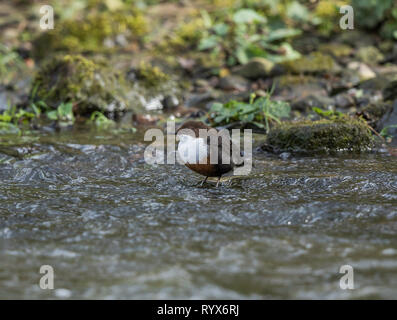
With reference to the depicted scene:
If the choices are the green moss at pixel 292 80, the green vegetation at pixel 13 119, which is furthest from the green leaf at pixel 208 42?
the green vegetation at pixel 13 119

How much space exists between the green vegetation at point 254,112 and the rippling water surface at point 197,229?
1.27 metres

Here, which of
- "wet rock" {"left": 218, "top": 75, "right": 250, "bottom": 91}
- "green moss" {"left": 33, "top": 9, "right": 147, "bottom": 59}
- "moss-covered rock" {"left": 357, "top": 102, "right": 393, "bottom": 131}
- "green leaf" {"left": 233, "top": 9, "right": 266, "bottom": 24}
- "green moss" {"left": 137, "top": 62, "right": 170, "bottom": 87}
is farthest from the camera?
"green moss" {"left": 33, "top": 9, "right": 147, "bottom": 59}

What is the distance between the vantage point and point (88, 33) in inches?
413

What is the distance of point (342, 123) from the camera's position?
605 centimetres

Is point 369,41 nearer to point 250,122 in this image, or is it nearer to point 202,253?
point 250,122

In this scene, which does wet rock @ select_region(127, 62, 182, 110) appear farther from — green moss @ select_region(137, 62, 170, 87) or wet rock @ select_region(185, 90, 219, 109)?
wet rock @ select_region(185, 90, 219, 109)

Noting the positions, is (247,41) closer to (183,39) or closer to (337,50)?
(183,39)

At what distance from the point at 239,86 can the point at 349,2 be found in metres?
3.15

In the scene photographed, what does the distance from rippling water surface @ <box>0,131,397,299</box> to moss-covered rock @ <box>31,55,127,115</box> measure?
244cm

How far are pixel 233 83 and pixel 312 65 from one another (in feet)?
4.62

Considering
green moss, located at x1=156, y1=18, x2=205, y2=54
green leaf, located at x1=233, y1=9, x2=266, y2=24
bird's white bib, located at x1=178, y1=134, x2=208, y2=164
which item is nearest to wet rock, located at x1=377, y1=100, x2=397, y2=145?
bird's white bib, located at x1=178, y1=134, x2=208, y2=164

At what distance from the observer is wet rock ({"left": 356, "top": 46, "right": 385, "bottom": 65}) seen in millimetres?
9188

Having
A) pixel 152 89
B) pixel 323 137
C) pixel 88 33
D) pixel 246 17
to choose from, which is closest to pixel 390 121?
pixel 323 137
